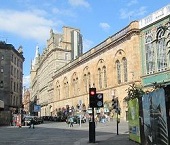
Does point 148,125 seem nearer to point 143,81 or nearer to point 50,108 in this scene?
point 143,81

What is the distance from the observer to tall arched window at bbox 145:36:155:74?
50.6 metres

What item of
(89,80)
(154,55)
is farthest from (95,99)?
(89,80)

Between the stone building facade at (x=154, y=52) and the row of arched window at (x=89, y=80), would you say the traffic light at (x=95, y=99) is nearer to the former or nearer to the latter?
the stone building facade at (x=154, y=52)

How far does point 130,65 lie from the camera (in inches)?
2247

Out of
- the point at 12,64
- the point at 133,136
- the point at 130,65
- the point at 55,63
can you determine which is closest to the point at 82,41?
the point at 55,63

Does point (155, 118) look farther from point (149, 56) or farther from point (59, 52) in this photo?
point (59, 52)

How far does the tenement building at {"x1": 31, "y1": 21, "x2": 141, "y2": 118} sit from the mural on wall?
33003 mm

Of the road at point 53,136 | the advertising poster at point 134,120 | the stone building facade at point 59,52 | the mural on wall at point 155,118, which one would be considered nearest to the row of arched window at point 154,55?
the road at point 53,136

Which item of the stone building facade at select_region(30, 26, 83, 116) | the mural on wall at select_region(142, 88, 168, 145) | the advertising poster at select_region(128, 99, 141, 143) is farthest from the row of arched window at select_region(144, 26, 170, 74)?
the stone building facade at select_region(30, 26, 83, 116)

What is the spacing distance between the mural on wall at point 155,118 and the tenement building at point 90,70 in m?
33.0

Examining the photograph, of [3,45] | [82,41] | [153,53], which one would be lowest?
[153,53]

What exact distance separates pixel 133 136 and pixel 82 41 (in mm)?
115337

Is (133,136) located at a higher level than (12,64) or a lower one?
lower

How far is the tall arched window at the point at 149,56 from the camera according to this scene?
5059 centimetres
